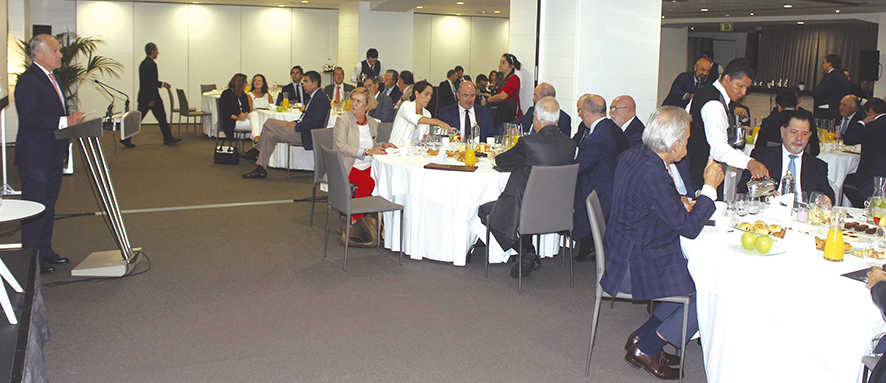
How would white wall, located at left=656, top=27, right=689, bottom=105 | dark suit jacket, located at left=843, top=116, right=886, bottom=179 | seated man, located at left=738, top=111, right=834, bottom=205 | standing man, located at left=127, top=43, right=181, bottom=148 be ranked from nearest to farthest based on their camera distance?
seated man, located at left=738, top=111, right=834, bottom=205
dark suit jacket, located at left=843, top=116, right=886, bottom=179
standing man, located at left=127, top=43, right=181, bottom=148
white wall, located at left=656, top=27, right=689, bottom=105

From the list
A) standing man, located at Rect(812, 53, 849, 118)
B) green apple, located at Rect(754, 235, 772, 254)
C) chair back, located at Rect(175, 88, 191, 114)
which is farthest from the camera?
chair back, located at Rect(175, 88, 191, 114)

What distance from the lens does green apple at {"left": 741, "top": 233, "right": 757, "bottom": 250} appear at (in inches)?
127

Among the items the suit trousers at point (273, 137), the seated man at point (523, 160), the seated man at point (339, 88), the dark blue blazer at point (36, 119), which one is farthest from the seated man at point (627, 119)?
the seated man at point (339, 88)

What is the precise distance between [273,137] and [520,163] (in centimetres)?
536

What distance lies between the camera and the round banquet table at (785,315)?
290 cm

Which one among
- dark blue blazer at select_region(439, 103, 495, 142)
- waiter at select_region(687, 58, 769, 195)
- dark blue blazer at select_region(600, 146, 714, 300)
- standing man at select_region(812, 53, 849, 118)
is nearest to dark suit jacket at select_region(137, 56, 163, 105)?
dark blue blazer at select_region(439, 103, 495, 142)

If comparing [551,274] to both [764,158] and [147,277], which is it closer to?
[764,158]

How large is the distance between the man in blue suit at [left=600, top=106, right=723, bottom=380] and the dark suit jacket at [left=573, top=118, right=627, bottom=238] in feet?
6.14

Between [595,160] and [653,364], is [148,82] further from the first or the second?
[653,364]

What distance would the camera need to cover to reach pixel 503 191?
17.5ft

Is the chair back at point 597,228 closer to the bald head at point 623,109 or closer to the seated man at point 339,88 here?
the bald head at point 623,109

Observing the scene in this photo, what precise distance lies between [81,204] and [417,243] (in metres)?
3.96

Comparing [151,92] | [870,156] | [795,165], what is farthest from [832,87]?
[151,92]

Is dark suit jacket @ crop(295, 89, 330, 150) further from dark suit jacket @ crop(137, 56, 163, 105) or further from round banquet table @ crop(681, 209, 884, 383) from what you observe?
round banquet table @ crop(681, 209, 884, 383)
